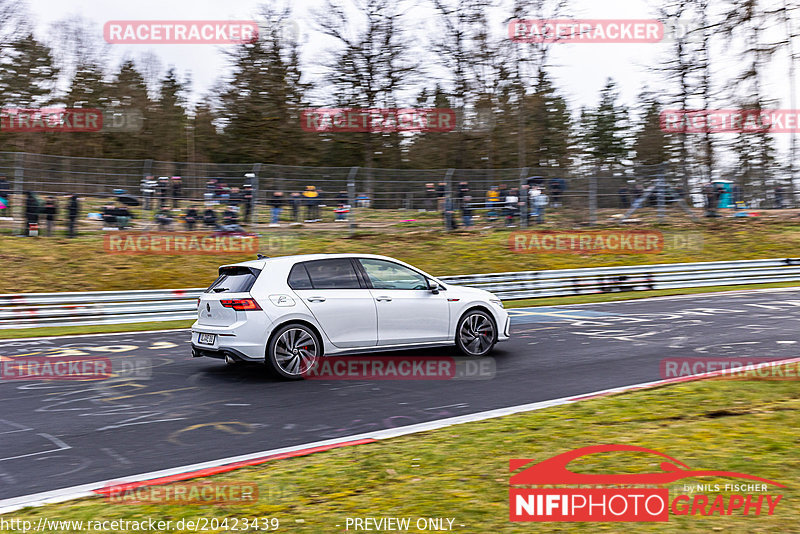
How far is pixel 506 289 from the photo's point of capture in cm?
1980

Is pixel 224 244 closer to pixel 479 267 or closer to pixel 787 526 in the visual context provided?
pixel 479 267

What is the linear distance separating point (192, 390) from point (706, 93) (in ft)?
102

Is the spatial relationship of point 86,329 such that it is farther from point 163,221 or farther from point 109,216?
point 109,216

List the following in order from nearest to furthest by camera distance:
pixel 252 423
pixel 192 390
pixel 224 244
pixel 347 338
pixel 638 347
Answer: pixel 252 423, pixel 192 390, pixel 347 338, pixel 638 347, pixel 224 244

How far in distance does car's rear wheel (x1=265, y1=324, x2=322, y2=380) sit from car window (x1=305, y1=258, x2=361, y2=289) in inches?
24.9

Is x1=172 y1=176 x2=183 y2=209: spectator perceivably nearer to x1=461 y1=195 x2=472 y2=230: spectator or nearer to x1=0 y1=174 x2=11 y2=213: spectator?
x1=0 y1=174 x2=11 y2=213: spectator

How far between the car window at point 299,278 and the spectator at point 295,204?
531 inches

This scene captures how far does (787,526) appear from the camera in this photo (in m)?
3.92

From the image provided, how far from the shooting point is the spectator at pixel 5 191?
19.9 m

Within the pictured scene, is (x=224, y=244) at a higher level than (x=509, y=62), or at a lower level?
lower

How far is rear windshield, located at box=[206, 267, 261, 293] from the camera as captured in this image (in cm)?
920

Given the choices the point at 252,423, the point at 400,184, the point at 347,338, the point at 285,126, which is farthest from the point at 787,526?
the point at 285,126

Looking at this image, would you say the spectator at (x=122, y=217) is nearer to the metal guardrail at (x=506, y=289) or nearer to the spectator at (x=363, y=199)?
the metal guardrail at (x=506, y=289)

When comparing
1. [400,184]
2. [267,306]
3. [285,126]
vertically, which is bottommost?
[267,306]
